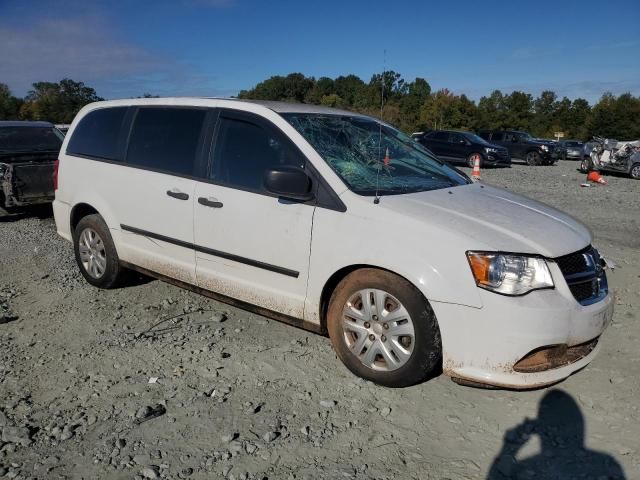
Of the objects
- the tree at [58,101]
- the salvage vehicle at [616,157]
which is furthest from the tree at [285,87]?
the salvage vehicle at [616,157]

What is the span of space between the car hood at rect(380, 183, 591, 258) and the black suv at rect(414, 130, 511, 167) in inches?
728

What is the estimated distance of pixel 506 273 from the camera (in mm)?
2975

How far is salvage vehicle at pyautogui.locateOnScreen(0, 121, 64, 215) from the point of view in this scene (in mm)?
8312

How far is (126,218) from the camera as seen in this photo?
4730 mm

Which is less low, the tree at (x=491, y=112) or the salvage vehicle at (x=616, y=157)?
the tree at (x=491, y=112)

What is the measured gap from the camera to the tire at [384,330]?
3135 millimetres

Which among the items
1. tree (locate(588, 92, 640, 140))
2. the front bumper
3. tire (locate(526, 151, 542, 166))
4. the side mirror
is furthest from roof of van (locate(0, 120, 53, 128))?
tree (locate(588, 92, 640, 140))

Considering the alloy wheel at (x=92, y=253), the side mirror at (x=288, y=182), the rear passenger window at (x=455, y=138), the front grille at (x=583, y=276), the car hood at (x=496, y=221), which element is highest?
the rear passenger window at (x=455, y=138)

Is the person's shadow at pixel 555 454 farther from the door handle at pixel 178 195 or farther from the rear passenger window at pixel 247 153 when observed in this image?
the door handle at pixel 178 195

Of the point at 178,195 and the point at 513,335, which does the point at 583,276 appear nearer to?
the point at 513,335

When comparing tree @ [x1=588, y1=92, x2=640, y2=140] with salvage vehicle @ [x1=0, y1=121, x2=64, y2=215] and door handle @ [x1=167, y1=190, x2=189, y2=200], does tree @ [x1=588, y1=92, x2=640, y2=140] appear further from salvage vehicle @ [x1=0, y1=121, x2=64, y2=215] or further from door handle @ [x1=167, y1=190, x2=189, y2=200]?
door handle @ [x1=167, y1=190, x2=189, y2=200]

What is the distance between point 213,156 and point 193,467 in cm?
229

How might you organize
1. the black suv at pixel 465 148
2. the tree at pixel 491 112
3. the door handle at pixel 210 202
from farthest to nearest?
the tree at pixel 491 112 → the black suv at pixel 465 148 → the door handle at pixel 210 202

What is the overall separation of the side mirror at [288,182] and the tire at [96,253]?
2212mm
